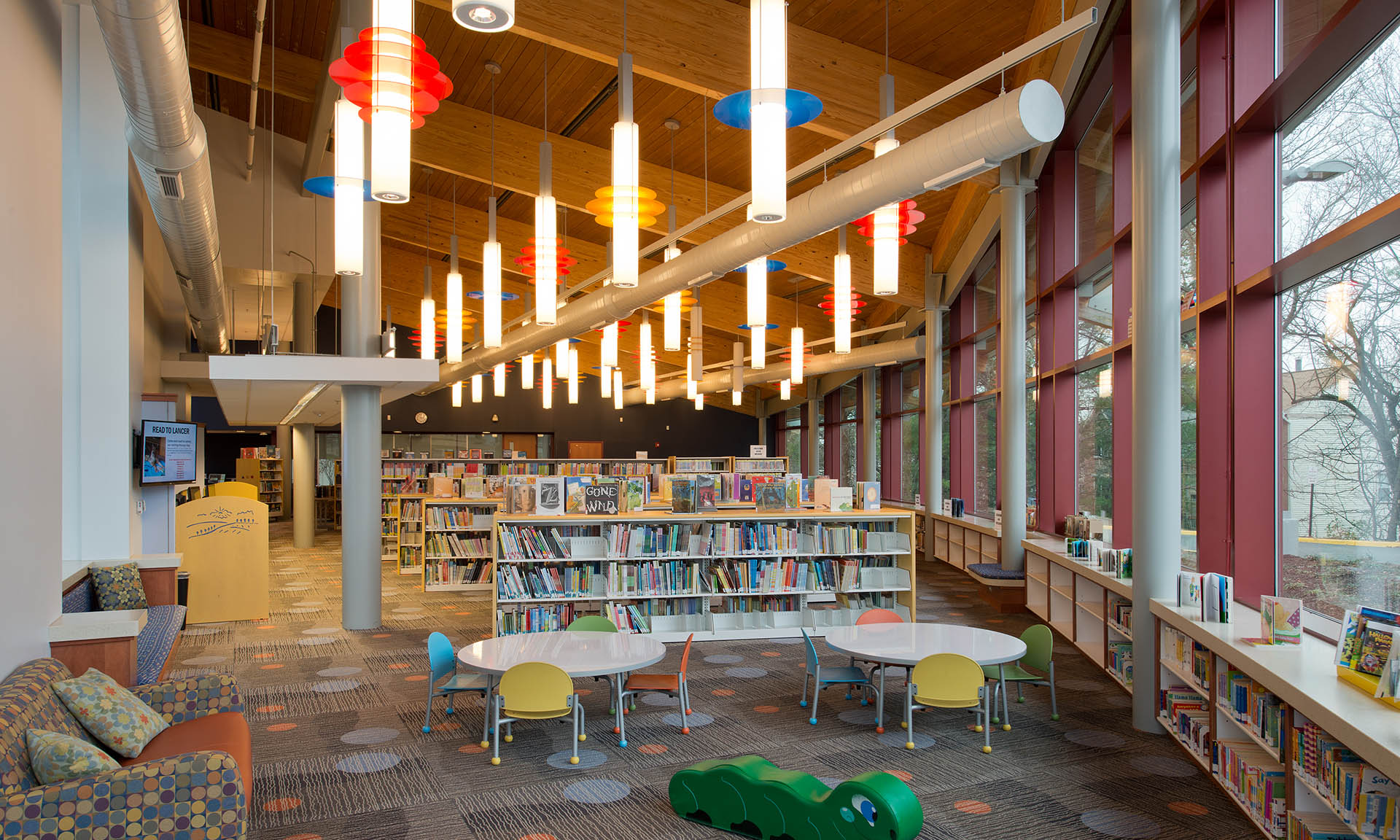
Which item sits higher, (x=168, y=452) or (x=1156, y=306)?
(x=1156, y=306)

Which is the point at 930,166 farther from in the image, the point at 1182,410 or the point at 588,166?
the point at 588,166

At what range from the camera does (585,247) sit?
1592 centimetres

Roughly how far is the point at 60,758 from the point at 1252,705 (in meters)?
5.37

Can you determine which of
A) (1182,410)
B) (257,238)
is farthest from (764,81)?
(257,238)

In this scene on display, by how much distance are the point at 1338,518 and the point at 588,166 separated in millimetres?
8741

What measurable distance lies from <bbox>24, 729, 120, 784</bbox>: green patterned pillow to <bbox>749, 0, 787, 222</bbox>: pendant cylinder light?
133 inches

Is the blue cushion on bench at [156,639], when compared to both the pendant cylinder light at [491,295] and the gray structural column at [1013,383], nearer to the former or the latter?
the pendant cylinder light at [491,295]

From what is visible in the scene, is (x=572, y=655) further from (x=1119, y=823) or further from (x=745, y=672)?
(x=1119, y=823)

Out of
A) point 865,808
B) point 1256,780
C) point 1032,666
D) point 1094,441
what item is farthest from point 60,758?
point 1094,441

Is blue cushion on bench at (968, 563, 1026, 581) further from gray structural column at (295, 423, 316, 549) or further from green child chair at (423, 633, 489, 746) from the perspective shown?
gray structural column at (295, 423, 316, 549)

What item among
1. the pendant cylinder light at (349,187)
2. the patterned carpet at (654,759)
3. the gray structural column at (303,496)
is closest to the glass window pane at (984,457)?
the patterned carpet at (654,759)

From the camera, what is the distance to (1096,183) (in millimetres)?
9141

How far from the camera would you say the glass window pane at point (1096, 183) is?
28.6 feet

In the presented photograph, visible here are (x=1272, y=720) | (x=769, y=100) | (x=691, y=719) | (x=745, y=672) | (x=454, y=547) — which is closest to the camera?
(x=769, y=100)
